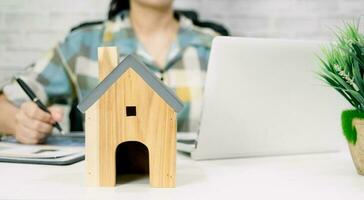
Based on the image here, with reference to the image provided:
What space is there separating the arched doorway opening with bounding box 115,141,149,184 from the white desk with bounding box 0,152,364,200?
0.03m

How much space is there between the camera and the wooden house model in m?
0.62

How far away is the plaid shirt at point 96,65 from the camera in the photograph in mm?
1570

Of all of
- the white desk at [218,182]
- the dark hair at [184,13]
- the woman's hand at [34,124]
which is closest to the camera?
the white desk at [218,182]

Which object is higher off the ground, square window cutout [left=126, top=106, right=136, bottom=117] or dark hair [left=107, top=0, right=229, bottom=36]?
dark hair [left=107, top=0, right=229, bottom=36]

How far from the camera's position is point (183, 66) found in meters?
1.61

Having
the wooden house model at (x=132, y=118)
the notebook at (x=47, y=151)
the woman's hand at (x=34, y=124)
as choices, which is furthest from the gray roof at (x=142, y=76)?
the woman's hand at (x=34, y=124)

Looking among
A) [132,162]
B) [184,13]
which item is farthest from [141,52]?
[132,162]

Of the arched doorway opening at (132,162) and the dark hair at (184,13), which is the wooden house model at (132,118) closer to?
the arched doorway opening at (132,162)

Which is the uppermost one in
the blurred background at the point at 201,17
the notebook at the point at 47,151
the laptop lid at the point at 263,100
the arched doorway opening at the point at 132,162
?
the blurred background at the point at 201,17

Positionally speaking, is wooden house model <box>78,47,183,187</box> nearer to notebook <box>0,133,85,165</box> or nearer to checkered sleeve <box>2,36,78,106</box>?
notebook <box>0,133,85,165</box>

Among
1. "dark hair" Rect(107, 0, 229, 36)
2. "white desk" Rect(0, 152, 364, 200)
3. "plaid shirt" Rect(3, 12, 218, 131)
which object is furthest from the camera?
"dark hair" Rect(107, 0, 229, 36)

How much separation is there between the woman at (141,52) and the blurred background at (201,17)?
12 cm

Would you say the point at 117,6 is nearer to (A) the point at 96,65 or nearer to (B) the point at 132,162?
(A) the point at 96,65

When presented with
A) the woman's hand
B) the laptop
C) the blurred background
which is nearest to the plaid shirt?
the blurred background
